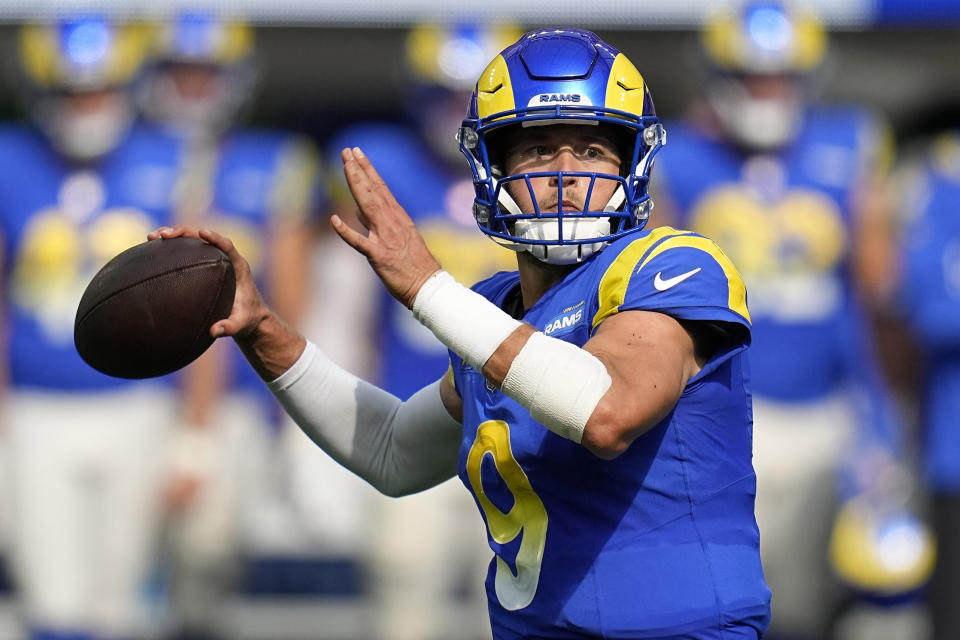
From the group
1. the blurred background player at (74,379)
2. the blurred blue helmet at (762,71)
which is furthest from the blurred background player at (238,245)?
the blurred blue helmet at (762,71)

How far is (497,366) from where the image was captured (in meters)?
2.50

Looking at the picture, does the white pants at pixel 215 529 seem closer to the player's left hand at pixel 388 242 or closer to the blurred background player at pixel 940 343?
the blurred background player at pixel 940 343

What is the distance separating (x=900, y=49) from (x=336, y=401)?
634 cm

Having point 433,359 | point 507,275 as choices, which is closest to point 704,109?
point 433,359

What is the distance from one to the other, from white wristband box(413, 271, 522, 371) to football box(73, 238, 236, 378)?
0.48m

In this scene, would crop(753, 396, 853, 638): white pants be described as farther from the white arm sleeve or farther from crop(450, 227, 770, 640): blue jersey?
crop(450, 227, 770, 640): blue jersey

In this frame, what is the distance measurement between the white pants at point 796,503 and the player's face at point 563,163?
3195 mm

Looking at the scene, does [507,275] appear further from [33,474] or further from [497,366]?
[33,474]

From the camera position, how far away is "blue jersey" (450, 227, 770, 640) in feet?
8.39

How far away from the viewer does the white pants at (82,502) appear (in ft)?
18.6

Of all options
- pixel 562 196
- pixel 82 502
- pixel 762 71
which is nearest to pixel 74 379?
pixel 82 502

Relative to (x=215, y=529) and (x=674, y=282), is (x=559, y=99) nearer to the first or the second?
(x=674, y=282)

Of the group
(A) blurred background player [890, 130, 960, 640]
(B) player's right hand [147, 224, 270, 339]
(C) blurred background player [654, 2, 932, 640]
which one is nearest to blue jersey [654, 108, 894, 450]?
(C) blurred background player [654, 2, 932, 640]

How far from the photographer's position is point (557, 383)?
7.95ft
